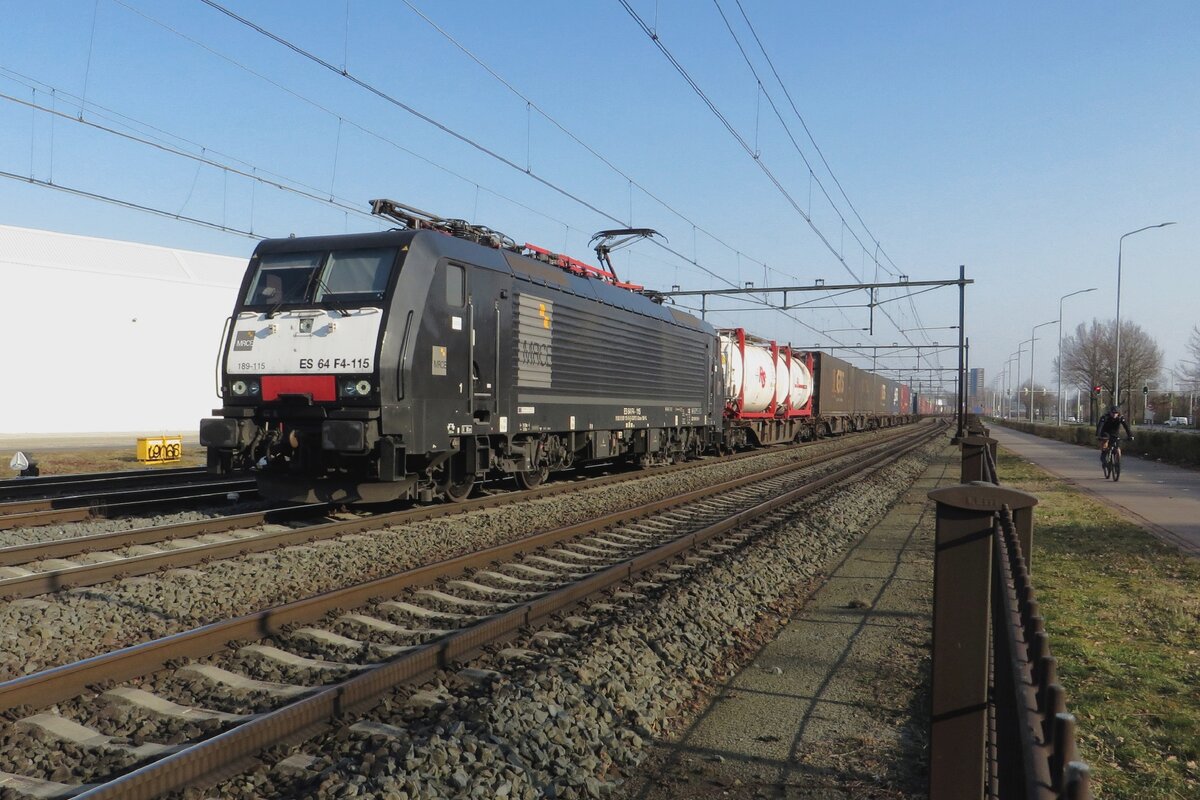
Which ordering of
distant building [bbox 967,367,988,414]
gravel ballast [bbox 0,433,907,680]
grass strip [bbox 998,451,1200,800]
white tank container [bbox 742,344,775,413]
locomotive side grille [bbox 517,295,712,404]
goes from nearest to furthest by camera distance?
grass strip [bbox 998,451,1200,800] < gravel ballast [bbox 0,433,907,680] < locomotive side grille [bbox 517,295,712,404] < white tank container [bbox 742,344,775,413] < distant building [bbox 967,367,988,414]

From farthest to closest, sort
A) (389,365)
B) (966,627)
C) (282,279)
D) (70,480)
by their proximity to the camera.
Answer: (70,480), (282,279), (389,365), (966,627)

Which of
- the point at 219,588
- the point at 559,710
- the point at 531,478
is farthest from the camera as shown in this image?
the point at 531,478

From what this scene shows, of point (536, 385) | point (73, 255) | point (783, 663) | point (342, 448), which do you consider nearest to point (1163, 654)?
point (783, 663)

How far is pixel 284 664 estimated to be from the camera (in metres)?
5.10

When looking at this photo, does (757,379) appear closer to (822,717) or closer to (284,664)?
(822,717)

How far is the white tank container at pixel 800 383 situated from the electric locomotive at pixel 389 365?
64.5 feet

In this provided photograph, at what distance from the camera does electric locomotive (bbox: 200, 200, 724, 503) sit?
9.52 meters

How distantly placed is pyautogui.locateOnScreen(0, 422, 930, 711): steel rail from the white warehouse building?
30232 millimetres

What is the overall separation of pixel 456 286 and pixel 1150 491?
14.1 m

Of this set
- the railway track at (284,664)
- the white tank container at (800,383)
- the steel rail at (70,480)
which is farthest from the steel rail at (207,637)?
the white tank container at (800,383)

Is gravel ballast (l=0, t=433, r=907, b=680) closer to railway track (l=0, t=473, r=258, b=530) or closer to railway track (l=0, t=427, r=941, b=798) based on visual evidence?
railway track (l=0, t=427, r=941, b=798)

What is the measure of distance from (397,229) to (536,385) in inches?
122

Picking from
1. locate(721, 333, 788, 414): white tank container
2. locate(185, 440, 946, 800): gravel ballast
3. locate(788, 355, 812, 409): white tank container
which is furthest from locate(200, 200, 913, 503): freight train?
locate(788, 355, 812, 409): white tank container

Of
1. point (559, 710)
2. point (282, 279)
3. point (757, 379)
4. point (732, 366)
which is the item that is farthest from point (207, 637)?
point (757, 379)
